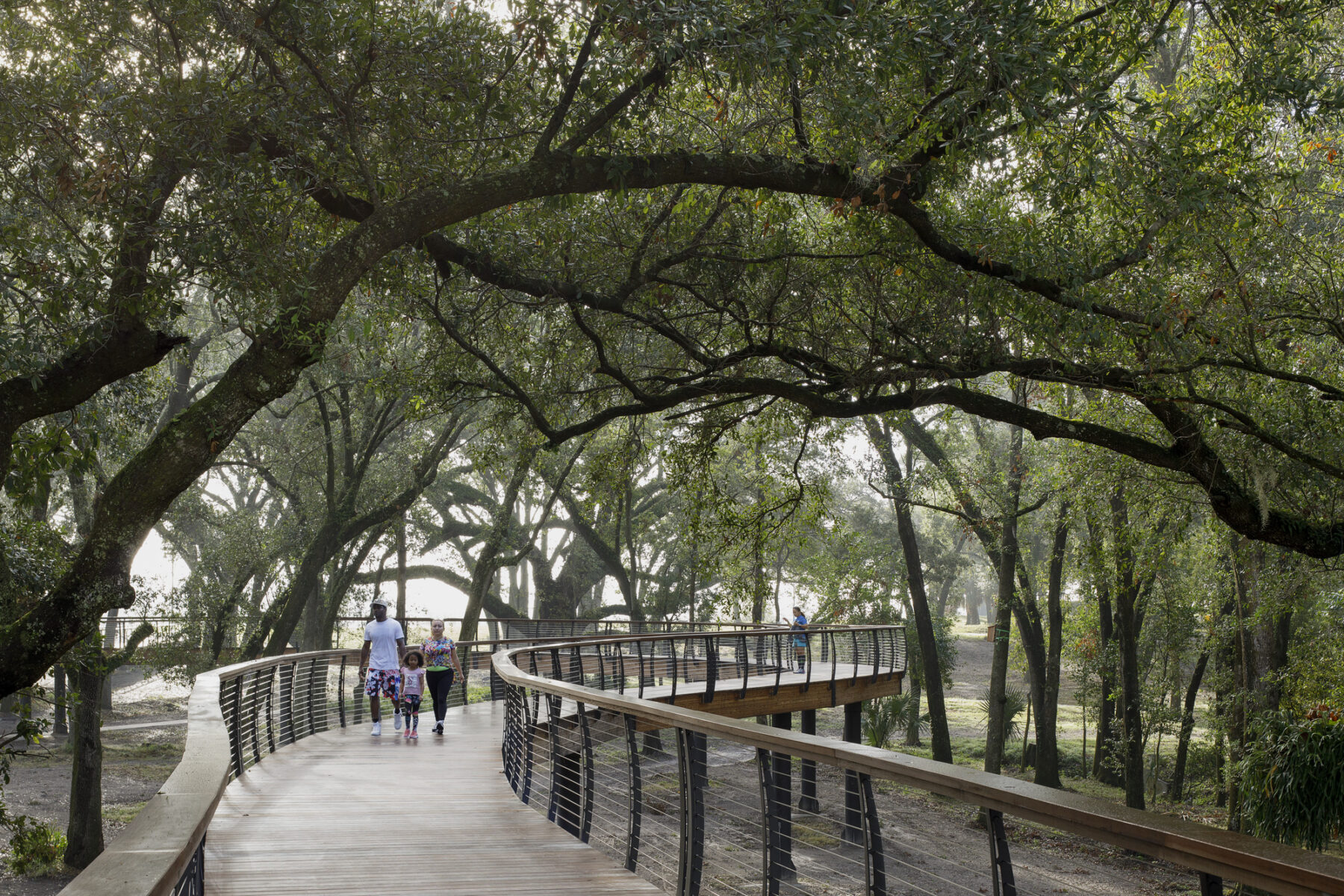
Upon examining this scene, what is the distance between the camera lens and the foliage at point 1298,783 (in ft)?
33.8

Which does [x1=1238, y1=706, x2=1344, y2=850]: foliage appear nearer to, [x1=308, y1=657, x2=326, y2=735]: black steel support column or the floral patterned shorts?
the floral patterned shorts

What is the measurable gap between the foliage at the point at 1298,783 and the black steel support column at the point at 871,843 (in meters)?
9.11

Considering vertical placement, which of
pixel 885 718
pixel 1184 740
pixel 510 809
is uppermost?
pixel 510 809

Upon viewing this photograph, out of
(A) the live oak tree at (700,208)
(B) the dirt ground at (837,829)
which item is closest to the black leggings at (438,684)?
(B) the dirt ground at (837,829)

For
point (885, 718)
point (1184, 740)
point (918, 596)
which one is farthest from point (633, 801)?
point (1184, 740)

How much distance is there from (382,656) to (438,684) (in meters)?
0.88

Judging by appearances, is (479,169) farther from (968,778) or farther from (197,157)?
(968,778)

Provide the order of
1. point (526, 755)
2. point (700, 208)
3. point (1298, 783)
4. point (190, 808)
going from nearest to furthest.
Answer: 1. point (190, 808)
2. point (526, 755)
3. point (700, 208)
4. point (1298, 783)

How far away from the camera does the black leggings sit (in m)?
12.3

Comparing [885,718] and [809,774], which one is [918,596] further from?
[809,774]

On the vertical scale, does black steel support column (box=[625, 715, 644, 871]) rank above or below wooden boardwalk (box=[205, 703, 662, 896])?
above

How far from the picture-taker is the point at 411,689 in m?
12.6

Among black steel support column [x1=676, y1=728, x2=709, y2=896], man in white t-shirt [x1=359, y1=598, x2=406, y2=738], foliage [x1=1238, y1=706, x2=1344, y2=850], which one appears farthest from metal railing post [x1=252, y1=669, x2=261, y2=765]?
foliage [x1=1238, y1=706, x2=1344, y2=850]

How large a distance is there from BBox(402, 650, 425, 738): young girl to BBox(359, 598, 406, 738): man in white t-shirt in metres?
0.14
